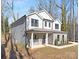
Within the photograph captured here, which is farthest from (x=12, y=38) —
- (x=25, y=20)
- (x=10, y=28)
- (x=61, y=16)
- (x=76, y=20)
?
(x=76, y=20)

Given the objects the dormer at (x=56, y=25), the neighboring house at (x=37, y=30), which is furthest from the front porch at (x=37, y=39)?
the dormer at (x=56, y=25)

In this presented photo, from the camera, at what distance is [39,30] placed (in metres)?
1.99

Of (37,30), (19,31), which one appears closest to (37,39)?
(37,30)

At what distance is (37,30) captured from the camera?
6.52 feet

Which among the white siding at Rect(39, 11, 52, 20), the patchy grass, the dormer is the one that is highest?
the white siding at Rect(39, 11, 52, 20)

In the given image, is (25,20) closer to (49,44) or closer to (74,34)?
(49,44)

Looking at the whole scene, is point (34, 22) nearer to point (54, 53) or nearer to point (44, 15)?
point (44, 15)

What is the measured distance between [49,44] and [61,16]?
34cm

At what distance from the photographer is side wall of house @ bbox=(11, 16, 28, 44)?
1962mm

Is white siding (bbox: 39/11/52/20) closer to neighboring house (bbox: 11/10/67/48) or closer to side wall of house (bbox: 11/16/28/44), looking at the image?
neighboring house (bbox: 11/10/67/48)

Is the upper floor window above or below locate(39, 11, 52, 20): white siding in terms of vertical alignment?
below

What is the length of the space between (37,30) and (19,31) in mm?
191

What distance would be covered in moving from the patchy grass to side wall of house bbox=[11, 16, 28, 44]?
19 centimetres

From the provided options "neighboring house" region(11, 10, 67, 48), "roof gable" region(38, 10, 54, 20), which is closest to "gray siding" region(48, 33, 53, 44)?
"neighboring house" region(11, 10, 67, 48)
